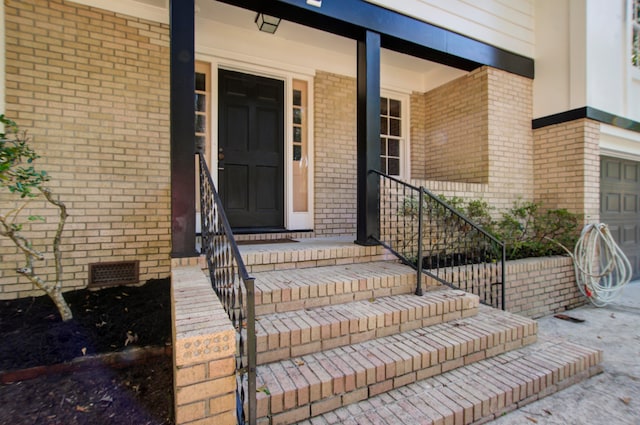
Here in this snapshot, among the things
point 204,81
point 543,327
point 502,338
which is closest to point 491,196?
point 543,327

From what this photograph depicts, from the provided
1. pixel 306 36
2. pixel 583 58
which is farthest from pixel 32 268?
pixel 583 58

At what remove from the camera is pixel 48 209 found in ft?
10.3

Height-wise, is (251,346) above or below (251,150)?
below

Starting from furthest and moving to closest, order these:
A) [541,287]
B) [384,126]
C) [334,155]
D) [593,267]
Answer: [384,126] < [334,155] < [593,267] < [541,287]

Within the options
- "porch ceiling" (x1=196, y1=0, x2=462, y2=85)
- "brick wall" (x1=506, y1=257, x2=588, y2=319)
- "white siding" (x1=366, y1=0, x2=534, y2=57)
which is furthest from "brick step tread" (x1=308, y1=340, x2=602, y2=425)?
"porch ceiling" (x1=196, y1=0, x2=462, y2=85)

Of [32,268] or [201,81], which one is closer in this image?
[32,268]

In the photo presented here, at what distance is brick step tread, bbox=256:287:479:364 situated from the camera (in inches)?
80.8

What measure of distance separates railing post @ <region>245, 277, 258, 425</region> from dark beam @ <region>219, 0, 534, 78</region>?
2.93 m

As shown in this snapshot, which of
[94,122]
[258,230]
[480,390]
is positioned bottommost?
[480,390]

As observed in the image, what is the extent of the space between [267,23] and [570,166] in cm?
462

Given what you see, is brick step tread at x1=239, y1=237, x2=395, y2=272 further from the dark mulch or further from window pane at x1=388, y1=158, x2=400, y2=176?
window pane at x1=388, y1=158, x2=400, y2=176

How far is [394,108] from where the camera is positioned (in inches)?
227

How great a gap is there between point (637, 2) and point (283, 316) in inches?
314

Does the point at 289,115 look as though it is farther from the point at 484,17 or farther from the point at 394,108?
the point at 484,17
